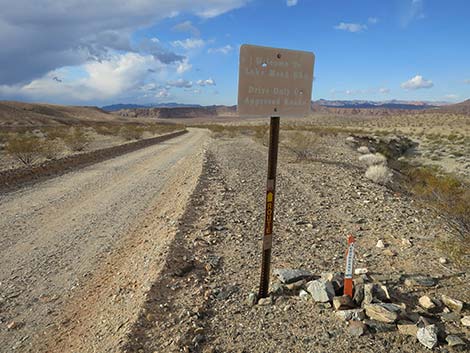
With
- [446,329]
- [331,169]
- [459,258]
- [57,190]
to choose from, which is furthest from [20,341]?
[331,169]

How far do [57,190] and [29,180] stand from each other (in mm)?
2139

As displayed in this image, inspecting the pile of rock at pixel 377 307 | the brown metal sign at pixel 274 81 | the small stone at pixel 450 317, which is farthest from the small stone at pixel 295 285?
the brown metal sign at pixel 274 81

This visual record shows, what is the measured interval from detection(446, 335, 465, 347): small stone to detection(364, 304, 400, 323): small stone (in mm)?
464

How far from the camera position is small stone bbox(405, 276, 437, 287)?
14.4ft

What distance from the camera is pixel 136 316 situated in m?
3.68

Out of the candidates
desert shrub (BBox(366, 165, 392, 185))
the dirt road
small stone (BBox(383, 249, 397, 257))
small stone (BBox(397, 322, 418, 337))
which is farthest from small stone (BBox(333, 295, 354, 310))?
desert shrub (BBox(366, 165, 392, 185))

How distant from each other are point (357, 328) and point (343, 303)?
1.26 ft

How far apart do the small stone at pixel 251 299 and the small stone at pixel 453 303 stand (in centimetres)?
218

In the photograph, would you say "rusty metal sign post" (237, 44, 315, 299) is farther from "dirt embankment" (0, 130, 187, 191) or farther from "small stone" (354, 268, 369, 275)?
"dirt embankment" (0, 130, 187, 191)

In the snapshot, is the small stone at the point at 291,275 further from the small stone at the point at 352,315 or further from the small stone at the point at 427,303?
the small stone at the point at 427,303

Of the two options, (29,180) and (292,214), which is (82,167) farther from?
(292,214)

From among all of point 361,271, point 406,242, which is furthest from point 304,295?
→ point 406,242

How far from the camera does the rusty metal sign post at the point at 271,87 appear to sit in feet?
11.1

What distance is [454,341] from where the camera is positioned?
3.18 m
